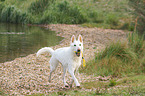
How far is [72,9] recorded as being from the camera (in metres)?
34.5

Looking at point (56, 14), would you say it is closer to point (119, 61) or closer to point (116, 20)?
point (116, 20)

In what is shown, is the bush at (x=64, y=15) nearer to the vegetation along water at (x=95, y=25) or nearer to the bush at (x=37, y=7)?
the vegetation along water at (x=95, y=25)

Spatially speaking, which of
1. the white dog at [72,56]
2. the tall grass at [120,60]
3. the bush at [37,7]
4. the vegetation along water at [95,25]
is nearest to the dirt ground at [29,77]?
the vegetation along water at [95,25]

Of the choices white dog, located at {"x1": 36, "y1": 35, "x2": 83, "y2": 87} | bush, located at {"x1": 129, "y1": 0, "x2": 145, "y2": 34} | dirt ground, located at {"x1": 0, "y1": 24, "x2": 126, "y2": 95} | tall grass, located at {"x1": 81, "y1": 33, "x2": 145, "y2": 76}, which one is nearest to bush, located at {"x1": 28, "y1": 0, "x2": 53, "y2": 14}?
bush, located at {"x1": 129, "y1": 0, "x2": 145, "y2": 34}

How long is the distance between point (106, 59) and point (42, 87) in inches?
152

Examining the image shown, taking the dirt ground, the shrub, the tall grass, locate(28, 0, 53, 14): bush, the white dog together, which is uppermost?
locate(28, 0, 53, 14): bush

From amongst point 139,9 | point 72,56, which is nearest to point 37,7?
point 139,9

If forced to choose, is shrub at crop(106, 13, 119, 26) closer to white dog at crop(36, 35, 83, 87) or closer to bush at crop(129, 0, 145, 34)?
bush at crop(129, 0, 145, 34)

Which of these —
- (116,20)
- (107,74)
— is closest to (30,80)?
(107,74)

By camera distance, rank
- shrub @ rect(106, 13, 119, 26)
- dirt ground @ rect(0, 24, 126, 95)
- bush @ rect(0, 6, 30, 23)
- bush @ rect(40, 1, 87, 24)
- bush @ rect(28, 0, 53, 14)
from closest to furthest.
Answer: dirt ground @ rect(0, 24, 126, 95), shrub @ rect(106, 13, 119, 26), bush @ rect(40, 1, 87, 24), bush @ rect(0, 6, 30, 23), bush @ rect(28, 0, 53, 14)

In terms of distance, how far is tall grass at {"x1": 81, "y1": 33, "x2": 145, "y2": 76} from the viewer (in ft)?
34.8

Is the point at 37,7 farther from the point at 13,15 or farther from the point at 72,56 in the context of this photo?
the point at 72,56

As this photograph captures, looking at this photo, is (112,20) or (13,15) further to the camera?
(13,15)

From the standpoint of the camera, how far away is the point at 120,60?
11.2 meters
